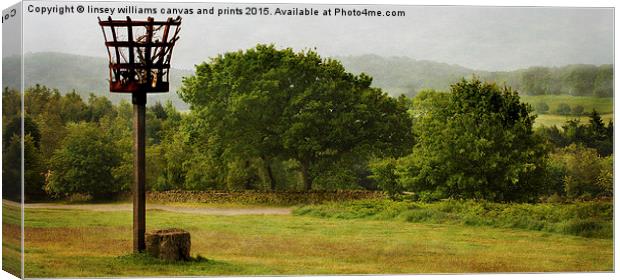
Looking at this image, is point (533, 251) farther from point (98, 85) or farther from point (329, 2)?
point (98, 85)

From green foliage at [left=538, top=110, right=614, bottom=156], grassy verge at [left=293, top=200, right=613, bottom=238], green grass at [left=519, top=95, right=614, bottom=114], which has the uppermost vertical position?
green grass at [left=519, top=95, right=614, bottom=114]

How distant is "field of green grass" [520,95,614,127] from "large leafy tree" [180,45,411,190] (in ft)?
7.77

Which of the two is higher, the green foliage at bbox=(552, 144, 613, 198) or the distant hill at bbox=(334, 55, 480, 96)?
the distant hill at bbox=(334, 55, 480, 96)

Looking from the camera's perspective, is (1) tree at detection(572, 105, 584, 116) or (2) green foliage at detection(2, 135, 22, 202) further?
(1) tree at detection(572, 105, 584, 116)

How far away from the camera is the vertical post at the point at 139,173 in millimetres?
20000

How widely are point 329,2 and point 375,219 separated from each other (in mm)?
3303

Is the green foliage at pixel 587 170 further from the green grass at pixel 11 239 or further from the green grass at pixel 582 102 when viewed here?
the green grass at pixel 11 239

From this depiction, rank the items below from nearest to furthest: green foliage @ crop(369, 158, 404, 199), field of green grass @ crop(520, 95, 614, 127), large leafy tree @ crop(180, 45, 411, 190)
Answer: large leafy tree @ crop(180, 45, 411, 190), green foliage @ crop(369, 158, 404, 199), field of green grass @ crop(520, 95, 614, 127)

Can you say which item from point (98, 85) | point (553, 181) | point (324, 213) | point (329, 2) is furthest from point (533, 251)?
point (98, 85)

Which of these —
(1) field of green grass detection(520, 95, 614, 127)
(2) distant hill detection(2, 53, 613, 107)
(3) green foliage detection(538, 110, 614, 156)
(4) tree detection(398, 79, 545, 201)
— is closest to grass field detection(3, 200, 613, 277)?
(4) tree detection(398, 79, 545, 201)

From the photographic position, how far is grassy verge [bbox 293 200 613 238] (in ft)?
69.5

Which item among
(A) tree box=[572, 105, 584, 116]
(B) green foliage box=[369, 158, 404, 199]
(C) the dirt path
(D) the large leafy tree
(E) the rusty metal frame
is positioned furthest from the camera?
(A) tree box=[572, 105, 584, 116]

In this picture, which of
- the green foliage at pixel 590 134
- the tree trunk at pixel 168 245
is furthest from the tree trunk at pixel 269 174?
the green foliage at pixel 590 134

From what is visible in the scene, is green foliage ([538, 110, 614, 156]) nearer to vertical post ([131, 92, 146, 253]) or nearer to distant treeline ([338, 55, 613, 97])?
distant treeline ([338, 55, 613, 97])
